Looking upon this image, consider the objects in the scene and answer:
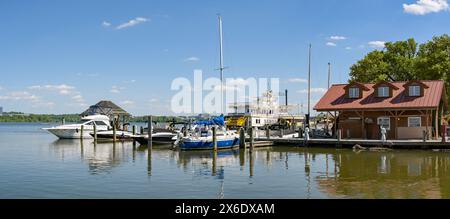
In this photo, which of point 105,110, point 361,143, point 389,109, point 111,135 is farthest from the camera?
point 105,110

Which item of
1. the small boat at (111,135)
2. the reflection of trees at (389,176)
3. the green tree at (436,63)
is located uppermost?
the green tree at (436,63)

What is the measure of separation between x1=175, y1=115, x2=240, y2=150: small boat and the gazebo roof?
2894cm

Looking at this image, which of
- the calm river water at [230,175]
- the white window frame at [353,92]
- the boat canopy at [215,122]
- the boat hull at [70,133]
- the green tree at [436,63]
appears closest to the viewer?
the calm river water at [230,175]

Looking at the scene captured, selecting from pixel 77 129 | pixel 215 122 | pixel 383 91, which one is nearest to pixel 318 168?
pixel 215 122

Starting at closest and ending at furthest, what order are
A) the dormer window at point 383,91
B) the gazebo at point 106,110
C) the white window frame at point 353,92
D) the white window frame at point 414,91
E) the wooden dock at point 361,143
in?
the wooden dock at point 361,143
the white window frame at point 414,91
the dormer window at point 383,91
the white window frame at point 353,92
the gazebo at point 106,110

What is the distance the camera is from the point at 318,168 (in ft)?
88.5

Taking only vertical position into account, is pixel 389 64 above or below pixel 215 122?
above

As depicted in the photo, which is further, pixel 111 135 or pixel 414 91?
pixel 111 135

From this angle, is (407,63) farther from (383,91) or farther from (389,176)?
(389,176)

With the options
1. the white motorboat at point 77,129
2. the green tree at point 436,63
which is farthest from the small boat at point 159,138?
the green tree at point 436,63

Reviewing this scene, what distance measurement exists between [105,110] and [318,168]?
46.2m

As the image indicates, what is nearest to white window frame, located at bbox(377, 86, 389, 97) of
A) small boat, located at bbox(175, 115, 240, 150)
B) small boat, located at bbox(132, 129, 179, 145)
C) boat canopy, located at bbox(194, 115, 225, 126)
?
small boat, located at bbox(175, 115, 240, 150)

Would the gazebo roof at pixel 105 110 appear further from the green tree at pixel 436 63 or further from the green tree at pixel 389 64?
the green tree at pixel 436 63

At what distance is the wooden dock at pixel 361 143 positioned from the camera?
3516 centimetres
